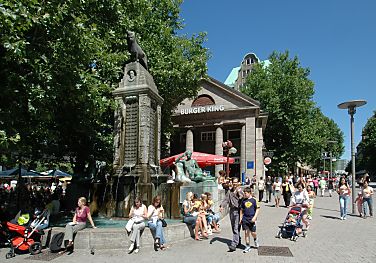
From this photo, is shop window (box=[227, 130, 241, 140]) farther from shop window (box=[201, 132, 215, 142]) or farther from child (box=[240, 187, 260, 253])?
child (box=[240, 187, 260, 253])

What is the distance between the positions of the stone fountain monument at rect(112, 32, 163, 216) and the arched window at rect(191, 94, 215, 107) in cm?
2685

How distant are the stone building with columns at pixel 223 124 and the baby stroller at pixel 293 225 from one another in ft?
86.2

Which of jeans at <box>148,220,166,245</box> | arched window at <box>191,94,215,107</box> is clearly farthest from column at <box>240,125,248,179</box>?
jeans at <box>148,220,166,245</box>

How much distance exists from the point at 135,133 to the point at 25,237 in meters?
5.23

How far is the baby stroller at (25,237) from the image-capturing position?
7934mm

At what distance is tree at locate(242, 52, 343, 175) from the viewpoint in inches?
1657

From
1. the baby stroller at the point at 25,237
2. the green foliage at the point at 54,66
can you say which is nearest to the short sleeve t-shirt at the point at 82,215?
the baby stroller at the point at 25,237

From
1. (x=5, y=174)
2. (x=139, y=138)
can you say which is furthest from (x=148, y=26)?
(x=5, y=174)

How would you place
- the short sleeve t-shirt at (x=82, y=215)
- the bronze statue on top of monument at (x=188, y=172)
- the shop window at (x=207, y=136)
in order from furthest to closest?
the shop window at (x=207, y=136), the bronze statue on top of monument at (x=188, y=172), the short sleeve t-shirt at (x=82, y=215)

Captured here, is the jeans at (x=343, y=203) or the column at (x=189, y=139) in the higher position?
the column at (x=189, y=139)

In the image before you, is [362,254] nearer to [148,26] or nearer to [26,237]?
[26,237]

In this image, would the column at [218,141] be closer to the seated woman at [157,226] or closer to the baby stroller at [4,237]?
the seated woman at [157,226]

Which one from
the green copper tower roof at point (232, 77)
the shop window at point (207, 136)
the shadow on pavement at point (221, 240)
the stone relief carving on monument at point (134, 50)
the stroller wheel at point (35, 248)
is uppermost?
the green copper tower roof at point (232, 77)

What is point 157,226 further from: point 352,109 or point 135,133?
point 352,109
